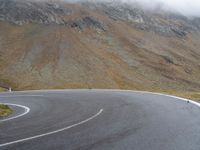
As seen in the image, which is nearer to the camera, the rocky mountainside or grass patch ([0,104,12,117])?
grass patch ([0,104,12,117])

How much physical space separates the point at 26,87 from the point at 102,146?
78453 mm

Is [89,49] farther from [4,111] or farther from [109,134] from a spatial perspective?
[109,134]

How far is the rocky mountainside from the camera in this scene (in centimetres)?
9575

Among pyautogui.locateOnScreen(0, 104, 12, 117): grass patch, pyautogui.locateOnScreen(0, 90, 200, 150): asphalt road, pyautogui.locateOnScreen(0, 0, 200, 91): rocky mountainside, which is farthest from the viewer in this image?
pyautogui.locateOnScreen(0, 0, 200, 91): rocky mountainside

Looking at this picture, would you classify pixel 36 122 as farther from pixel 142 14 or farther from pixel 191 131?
pixel 142 14

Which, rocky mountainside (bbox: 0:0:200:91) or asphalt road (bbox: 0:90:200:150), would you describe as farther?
rocky mountainside (bbox: 0:0:200:91)

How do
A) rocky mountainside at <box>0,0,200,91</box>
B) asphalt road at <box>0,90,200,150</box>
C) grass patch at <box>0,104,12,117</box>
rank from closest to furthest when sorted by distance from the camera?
asphalt road at <box>0,90,200,150</box>, grass patch at <box>0,104,12,117</box>, rocky mountainside at <box>0,0,200,91</box>

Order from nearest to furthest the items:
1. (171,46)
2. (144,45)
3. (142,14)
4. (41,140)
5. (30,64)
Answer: (41,140) → (30,64) → (144,45) → (171,46) → (142,14)

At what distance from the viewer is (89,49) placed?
11650 cm

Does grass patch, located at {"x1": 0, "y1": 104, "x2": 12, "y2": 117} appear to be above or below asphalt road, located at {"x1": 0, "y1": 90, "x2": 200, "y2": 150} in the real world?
below

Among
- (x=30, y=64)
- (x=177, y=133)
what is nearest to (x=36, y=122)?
(x=177, y=133)

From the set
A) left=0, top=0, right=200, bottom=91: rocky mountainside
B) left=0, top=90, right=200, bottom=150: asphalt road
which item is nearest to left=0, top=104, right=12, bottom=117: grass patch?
left=0, top=90, right=200, bottom=150: asphalt road

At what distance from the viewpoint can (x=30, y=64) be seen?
101062mm

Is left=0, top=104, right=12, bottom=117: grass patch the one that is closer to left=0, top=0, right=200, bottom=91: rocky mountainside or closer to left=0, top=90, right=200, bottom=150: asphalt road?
left=0, top=90, right=200, bottom=150: asphalt road
